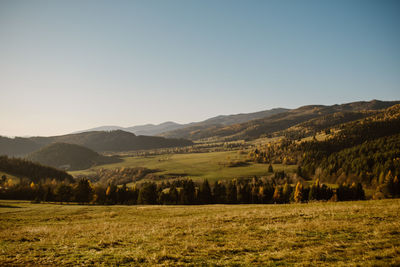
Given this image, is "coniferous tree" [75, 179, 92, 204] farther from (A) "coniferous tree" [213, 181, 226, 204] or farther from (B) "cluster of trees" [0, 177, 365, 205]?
(A) "coniferous tree" [213, 181, 226, 204]

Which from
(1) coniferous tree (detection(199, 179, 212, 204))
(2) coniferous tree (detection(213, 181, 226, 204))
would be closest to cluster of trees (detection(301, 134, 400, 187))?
(2) coniferous tree (detection(213, 181, 226, 204))

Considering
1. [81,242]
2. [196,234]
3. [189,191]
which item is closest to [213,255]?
[196,234]

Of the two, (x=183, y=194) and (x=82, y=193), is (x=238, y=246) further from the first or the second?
(x=82, y=193)

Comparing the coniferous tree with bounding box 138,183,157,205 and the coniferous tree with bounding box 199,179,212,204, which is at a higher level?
the coniferous tree with bounding box 138,183,157,205

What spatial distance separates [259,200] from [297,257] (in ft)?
331

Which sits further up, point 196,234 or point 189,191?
point 196,234

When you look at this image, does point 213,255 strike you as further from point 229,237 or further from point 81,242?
point 81,242

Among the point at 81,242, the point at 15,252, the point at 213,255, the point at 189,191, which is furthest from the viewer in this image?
the point at 189,191

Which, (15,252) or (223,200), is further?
(223,200)

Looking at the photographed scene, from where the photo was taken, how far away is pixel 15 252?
1579 cm

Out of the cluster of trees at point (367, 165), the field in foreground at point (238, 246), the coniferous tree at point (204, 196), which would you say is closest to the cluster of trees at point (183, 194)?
the coniferous tree at point (204, 196)

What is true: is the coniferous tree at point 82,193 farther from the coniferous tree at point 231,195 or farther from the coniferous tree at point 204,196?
the coniferous tree at point 231,195

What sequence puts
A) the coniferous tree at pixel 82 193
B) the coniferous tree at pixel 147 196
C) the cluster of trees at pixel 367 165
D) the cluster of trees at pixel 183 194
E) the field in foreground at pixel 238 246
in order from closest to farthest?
the field in foreground at pixel 238 246
the coniferous tree at pixel 82 193
the cluster of trees at pixel 183 194
the coniferous tree at pixel 147 196
the cluster of trees at pixel 367 165

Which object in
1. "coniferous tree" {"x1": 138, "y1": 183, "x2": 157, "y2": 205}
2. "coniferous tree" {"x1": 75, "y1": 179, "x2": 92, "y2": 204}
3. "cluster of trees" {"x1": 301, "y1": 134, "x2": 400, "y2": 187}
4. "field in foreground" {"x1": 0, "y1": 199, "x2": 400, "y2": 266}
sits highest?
"field in foreground" {"x1": 0, "y1": 199, "x2": 400, "y2": 266}
